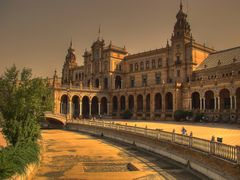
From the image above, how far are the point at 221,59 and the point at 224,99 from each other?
1233 centimetres

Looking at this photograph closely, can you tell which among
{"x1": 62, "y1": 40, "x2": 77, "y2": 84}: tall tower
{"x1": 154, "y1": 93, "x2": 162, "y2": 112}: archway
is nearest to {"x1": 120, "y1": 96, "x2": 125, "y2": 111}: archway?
{"x1": 154, "y1": 93, "x2": 162, "y2": 112}: archway

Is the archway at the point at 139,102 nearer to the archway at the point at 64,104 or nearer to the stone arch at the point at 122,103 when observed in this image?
the stone arch at the point at 122,103

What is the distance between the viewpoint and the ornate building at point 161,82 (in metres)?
57.1

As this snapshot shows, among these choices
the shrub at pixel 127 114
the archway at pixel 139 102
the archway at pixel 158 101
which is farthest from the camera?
the archway at pixel 139 102

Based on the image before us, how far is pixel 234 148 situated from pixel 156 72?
62.1 metres

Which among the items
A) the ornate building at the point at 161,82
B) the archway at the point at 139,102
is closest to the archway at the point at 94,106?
the ornate building at the point at 161,82

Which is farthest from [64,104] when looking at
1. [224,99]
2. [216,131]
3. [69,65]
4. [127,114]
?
[216,131]

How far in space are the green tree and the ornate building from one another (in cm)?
3690

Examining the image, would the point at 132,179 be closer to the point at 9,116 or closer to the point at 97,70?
the point at 9,116

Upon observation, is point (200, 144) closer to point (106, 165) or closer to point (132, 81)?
point (106, 165)

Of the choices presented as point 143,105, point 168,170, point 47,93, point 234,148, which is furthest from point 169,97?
point 234,148

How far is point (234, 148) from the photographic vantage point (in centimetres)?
1568

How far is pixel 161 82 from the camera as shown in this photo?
7438cm

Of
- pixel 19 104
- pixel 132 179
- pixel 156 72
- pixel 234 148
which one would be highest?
pixel 156 72
